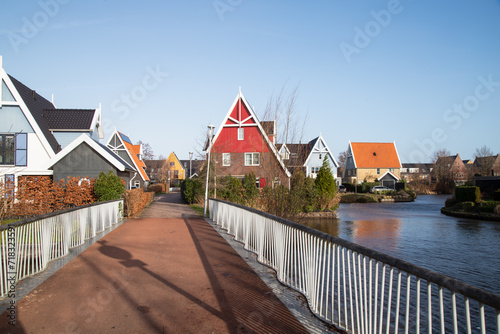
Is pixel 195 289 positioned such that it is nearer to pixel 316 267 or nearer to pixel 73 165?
pixel 316 267

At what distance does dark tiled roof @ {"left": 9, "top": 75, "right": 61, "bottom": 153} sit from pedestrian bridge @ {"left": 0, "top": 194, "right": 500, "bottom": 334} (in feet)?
54.2

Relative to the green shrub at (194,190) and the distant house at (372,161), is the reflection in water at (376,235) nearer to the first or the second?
the green shrub at (194,190)

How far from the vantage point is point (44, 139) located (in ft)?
73.1

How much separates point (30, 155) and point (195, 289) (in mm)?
21064

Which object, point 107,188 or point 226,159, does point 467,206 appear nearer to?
point 226,159

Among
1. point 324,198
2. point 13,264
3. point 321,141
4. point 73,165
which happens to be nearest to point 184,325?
point 13,264

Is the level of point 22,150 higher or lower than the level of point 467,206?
higher

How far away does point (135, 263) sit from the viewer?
294 inches

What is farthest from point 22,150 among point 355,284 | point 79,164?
point 355,284

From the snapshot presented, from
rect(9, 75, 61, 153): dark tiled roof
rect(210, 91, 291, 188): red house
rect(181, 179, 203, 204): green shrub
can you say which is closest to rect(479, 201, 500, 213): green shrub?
rect(210, 91, 291, 188): red house

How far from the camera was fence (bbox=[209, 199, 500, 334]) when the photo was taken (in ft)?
9.13

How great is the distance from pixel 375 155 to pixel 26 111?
206 feet

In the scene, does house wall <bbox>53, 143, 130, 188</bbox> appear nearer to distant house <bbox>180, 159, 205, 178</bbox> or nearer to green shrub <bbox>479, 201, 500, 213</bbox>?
distant house <bbox>180, 159, 205, 178</bbox>

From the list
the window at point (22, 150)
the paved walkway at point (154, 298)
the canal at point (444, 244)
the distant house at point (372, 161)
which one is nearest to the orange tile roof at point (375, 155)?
the distant house at point (372, 161)
